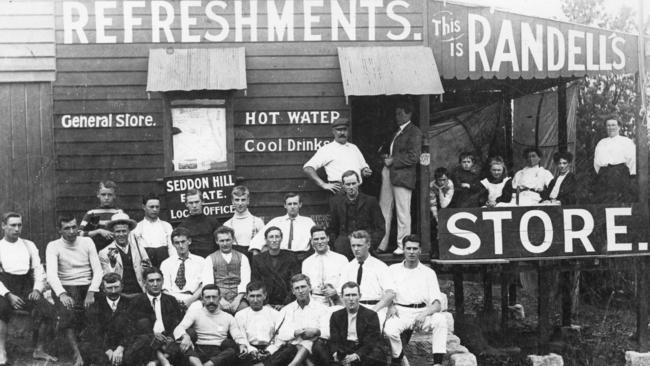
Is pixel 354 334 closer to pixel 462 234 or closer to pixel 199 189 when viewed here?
pixel 462 234

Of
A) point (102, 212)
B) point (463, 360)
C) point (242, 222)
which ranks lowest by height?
point (463, 360)

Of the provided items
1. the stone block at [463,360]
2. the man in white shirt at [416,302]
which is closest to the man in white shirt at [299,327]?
the man in white shirt at [416,302]

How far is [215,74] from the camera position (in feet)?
33.9

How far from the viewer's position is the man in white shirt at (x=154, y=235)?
30.9ft

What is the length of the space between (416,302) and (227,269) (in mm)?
2202

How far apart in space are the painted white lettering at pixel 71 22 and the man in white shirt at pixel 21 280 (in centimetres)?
285

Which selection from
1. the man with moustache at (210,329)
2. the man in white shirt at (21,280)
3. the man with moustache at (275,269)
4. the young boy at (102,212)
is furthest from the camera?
the young boy at (102,212)

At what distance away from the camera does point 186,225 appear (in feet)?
31.9

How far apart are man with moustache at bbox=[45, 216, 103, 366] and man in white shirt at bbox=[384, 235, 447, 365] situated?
3400 millimetres

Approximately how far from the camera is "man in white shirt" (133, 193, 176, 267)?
941cm

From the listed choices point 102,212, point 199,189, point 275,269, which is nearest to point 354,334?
point 275,269

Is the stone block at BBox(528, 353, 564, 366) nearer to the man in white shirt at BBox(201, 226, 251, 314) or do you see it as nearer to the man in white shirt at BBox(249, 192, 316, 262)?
the man in white shirt at BBox(249, 192, 316, 262)

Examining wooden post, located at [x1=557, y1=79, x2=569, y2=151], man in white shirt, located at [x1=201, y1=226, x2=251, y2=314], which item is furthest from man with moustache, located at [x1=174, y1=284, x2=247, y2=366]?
wooden post, located at [x1=557, y1=79, x2=569, y2=151]

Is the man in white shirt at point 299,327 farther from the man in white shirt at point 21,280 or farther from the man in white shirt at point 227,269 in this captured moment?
the man in white shirt at point 21,280
